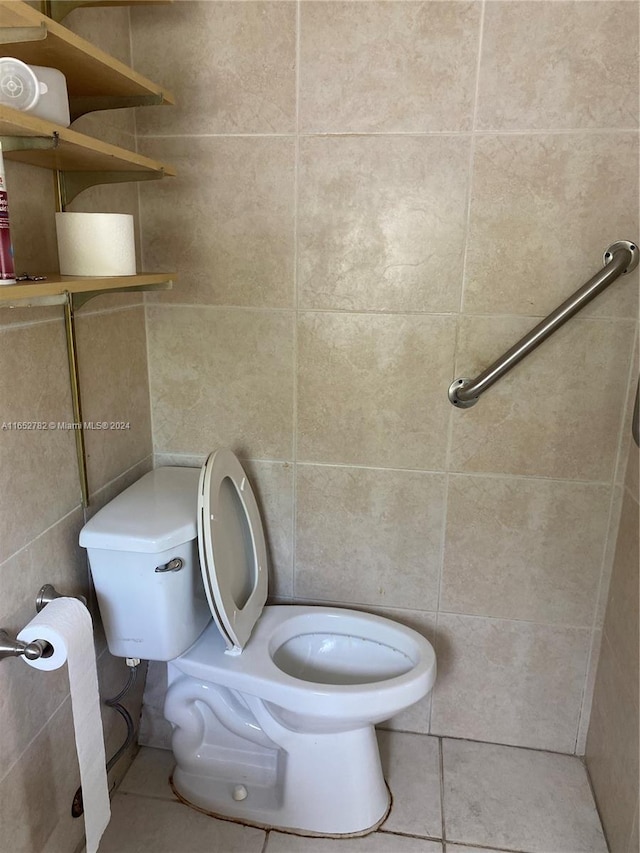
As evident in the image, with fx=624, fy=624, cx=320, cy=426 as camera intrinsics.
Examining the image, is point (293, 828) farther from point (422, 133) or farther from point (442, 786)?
point (422, 133)

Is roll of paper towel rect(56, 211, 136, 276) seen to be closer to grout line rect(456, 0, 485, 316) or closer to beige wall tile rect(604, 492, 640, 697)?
grout line rect(456, 0, 485, 316)

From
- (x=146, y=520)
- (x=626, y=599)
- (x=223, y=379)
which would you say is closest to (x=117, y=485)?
(x=146, y=520)

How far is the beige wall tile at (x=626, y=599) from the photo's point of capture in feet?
4.19

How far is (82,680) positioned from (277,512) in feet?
2.04

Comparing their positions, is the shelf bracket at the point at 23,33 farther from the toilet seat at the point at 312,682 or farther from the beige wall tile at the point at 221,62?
the toilet seat at the point at 312,682

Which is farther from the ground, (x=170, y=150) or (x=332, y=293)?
(x=170, y=150)

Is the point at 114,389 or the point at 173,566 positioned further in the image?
the point at 114,389

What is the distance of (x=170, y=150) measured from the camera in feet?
4.50

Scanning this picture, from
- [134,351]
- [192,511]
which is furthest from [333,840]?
[134,351]

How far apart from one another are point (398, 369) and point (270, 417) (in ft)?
1.06

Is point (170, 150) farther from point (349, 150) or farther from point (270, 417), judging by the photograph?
point (270, 417)

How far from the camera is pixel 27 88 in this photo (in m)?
0.80

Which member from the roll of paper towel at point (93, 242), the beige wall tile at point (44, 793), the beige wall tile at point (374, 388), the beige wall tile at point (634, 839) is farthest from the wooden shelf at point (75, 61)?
the beige wall tile at point (634, 839)

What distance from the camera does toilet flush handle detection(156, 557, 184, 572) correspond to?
1.20 meters
